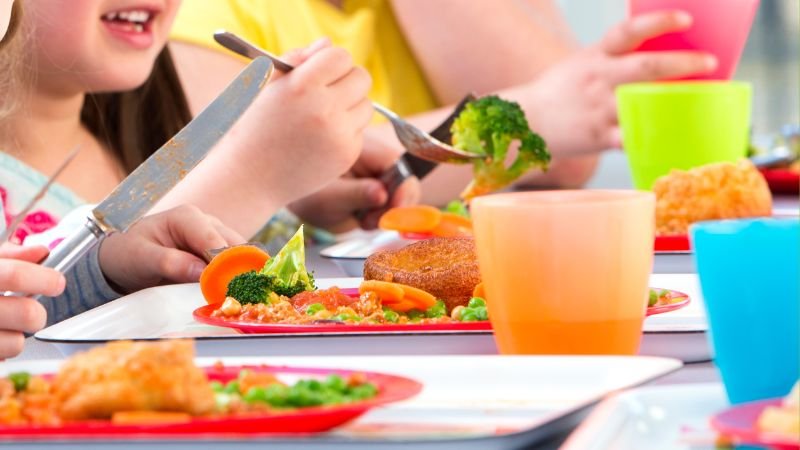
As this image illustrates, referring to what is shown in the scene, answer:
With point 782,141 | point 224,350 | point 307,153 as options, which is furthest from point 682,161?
point 224,350

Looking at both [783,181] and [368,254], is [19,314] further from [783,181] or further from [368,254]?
[783,181]

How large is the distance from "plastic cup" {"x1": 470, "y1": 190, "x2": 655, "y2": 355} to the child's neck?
4.00 feet

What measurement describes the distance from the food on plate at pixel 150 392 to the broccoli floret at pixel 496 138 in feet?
3.12

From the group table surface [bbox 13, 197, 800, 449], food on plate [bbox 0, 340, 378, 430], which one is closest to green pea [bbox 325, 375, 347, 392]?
food on plate [bbox 0, 340, 378, 430]

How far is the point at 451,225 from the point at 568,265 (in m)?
0.75

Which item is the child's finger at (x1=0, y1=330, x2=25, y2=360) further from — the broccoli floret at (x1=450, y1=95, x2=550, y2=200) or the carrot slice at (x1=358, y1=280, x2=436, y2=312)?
the broccoli floret at (x1=450, y1=95, x2=550, y2=200)

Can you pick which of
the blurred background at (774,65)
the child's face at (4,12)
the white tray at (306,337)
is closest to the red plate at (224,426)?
the white tray at (306,337)

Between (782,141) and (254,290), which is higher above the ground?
(254,290)

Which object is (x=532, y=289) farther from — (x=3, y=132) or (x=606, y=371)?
(x=3, y=132)

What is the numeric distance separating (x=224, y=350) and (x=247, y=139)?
0.82m

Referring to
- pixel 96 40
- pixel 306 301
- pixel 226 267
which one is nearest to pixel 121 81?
pixel 96 40

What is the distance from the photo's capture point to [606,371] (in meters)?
0.71

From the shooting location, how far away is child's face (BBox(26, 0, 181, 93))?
1.71 meters

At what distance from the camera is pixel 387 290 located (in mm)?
982
